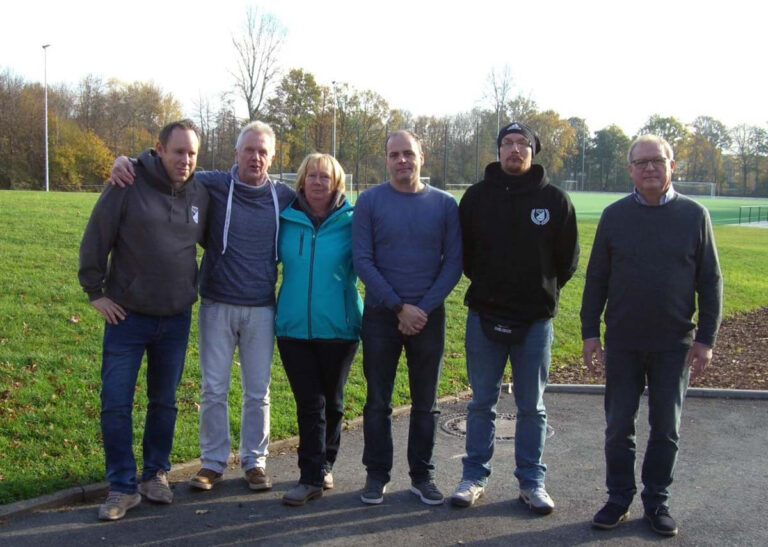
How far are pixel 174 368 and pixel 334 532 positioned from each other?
141 cm

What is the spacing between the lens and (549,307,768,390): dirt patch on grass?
25.5ft

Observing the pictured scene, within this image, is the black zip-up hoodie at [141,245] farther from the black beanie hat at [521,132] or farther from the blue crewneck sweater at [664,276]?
the blue crewneck sweater at [664,276]

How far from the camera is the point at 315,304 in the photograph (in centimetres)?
453

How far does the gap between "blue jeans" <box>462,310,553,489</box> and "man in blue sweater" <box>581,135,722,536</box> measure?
1.34 ft

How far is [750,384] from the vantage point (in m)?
7.67

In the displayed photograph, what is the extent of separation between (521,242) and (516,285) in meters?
0.26

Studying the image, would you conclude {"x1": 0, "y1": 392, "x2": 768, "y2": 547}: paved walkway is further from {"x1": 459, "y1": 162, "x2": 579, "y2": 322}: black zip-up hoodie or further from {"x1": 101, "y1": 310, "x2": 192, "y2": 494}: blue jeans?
{"x1": 459, "y1": 162, "x2": 579, "y2": 322}: black zip-up hoodie

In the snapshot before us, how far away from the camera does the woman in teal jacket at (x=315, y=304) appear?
14.9 feet

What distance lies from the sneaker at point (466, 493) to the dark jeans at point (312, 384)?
0.85m

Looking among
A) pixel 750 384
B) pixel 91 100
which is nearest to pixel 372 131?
pixel 91 100

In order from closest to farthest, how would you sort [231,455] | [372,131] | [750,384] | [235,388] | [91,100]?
[231,455]
[235,388]
[750,384]
[372,131]
[91,100]

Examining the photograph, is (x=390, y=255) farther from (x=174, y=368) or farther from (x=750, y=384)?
(x=750, y=384)

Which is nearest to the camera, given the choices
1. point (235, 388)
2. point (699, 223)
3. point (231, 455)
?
point (699, 223)

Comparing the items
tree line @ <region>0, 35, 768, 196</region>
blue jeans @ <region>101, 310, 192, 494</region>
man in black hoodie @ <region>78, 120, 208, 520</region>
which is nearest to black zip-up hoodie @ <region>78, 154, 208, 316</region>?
man in black hoodie @ <region>78, 120, 208, 520</region>
